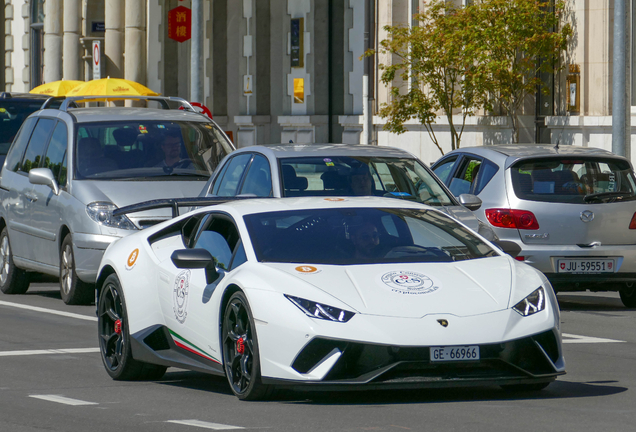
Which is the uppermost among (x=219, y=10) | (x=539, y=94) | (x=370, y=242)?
(x=219, y=10)

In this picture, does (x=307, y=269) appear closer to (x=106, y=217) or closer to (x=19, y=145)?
(x=106, y=217)

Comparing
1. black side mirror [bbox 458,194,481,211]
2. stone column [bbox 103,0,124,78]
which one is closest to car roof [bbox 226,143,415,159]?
black side mirror [bbox 458,194,481,211]

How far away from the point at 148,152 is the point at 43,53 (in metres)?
38.1

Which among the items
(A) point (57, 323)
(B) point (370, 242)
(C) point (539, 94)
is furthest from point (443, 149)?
→ (B) point (370, 242)

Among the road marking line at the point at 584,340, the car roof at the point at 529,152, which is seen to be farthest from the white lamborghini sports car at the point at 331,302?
the car roof at the point at 529,152

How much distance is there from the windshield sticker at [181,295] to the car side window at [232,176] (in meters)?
3.97

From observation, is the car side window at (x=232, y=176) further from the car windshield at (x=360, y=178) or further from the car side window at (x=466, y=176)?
the car side window at (x=466, y=176)

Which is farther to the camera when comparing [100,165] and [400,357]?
[100,165]

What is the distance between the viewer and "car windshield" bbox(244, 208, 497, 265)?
7727 millimetres

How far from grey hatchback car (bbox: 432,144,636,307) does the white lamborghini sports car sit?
4.24 m

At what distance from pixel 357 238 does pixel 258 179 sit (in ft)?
13.1

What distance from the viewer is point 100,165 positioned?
1347cm

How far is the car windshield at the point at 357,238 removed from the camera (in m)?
7.73

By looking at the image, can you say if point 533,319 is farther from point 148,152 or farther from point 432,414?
point 148,152
